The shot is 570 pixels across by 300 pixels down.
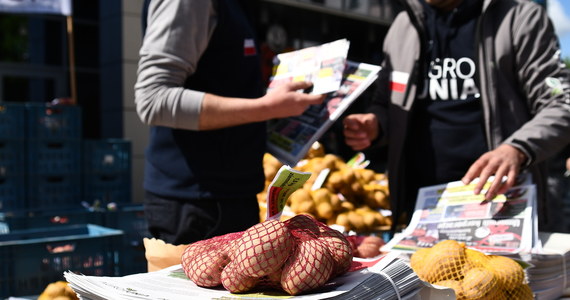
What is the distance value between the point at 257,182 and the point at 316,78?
1.35 ft

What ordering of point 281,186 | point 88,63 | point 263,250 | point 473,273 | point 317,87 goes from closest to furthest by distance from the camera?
1. point 263,250
2. point 281,186
3. point 473,273
4. point 317,87
5. point 88,63

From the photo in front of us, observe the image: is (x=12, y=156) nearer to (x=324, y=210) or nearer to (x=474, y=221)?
(x=324, y=210)

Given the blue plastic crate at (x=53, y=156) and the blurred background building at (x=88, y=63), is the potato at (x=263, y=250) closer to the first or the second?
the blue plastic crate at (x=53, y=156)

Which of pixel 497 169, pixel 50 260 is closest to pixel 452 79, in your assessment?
pixel 497 169

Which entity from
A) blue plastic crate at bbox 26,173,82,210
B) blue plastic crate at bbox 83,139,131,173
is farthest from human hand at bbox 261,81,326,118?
blue plastic crate at bbox 83,139,131,173

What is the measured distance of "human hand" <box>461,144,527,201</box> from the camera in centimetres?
177

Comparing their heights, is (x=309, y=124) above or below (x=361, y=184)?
above

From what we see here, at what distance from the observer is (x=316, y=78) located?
6.08 feet

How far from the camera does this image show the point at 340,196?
3287 mm

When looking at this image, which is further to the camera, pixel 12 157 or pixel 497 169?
pixel 12 157

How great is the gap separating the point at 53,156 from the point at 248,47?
4483 millimetres

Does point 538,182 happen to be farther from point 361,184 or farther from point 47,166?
point 47,166

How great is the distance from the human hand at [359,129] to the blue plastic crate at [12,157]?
4.25 meters

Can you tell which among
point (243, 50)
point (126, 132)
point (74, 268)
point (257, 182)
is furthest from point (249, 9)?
point (126, 132)
